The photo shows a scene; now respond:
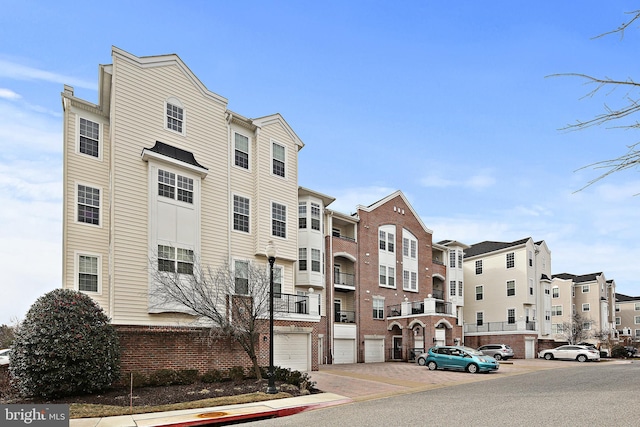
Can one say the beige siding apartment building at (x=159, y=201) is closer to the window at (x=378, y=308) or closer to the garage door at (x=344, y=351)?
the garage door at (x=344, y=351)

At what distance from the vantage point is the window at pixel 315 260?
116ft

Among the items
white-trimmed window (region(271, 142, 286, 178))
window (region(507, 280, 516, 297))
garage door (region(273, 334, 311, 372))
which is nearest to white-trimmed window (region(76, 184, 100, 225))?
white-trimmed window (region(271, 142, 286, 178))

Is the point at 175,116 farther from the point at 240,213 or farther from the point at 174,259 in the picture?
the point at 174,259

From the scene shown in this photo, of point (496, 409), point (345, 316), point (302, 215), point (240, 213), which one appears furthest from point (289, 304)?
point (496, 409)

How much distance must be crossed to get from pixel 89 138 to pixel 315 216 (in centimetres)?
1619

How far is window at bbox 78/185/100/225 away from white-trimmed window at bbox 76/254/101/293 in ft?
4.99

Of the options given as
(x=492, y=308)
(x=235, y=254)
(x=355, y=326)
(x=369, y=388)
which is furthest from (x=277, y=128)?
(x=492, y=308)

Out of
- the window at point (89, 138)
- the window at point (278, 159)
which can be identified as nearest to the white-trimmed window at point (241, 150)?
the window at point (278, 159)

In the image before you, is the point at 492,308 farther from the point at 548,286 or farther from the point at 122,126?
the point at 122,126

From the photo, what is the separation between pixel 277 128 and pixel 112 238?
11.3 metres

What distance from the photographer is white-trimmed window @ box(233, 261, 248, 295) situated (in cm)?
2295

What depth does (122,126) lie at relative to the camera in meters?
22.9

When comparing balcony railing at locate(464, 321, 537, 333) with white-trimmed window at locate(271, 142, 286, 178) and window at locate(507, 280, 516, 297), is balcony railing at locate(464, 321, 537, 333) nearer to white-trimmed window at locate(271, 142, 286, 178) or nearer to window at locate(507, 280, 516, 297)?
window at locate(507, 280, 516, 297)

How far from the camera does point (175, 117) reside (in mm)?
25141
